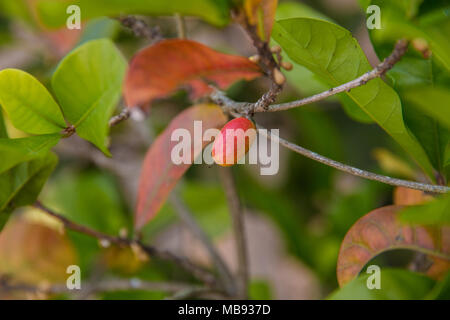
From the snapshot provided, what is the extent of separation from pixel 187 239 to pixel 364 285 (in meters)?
0.97

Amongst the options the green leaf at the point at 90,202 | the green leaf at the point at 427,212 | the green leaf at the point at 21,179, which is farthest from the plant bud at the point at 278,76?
the green leaf at the point at 90,202

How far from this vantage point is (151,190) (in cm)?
48

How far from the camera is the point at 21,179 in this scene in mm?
463

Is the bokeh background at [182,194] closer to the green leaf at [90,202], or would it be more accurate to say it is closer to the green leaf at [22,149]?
the green leaf at [90,202]

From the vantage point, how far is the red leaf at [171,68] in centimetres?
29

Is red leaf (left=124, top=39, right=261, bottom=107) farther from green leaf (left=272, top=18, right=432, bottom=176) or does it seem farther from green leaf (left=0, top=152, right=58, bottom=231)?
green leaf (left=0, top=152, right=58, bottom=231)

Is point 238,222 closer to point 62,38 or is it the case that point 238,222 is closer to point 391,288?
point 391,288

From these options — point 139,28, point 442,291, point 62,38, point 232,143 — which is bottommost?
point 442,291

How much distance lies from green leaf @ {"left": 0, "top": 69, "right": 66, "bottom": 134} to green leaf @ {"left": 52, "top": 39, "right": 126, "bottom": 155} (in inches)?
0.5

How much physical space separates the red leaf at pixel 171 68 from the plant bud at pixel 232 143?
39mm

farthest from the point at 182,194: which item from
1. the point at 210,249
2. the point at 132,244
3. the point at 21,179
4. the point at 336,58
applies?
the point at 336,58

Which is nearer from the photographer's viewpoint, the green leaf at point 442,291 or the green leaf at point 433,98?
the green leaf at point 433,98

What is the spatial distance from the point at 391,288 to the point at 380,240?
0.04 m
